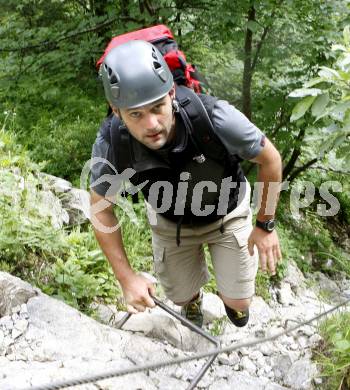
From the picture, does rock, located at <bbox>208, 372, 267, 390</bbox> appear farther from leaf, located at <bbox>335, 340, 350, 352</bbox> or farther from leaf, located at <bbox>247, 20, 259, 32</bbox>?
leaf, located at <bbox>247, 20, 259, 32</bbox>

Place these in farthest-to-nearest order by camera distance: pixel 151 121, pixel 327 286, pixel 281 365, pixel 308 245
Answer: pixel 308 245 < pixel 327 286 < pixel 281 365 < pixel 151 121

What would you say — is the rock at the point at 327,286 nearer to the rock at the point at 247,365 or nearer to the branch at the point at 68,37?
the rock at the point at 247,365

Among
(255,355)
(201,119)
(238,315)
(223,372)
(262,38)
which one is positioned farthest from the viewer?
(262,38)

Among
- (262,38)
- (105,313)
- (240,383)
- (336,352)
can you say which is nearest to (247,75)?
(262,38)

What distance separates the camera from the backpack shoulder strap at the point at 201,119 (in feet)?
9.62

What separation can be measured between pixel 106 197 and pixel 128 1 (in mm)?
5157

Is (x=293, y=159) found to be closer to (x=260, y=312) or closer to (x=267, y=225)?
(x=260, y=312)

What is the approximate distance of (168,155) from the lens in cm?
303

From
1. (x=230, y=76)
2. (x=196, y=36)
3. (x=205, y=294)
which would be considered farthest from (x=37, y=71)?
(x=205, y=294)

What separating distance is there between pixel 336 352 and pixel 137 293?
4.66 feet

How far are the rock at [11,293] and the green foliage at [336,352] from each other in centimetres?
213

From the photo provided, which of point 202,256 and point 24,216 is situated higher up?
point 24,216

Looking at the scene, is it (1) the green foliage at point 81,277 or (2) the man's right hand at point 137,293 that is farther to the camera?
(1) the green foliage at point 81,277

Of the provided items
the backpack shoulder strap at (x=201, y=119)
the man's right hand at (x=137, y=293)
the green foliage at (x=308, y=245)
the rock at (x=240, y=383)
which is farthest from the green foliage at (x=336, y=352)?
the green foliage at (x=308, y=245)
